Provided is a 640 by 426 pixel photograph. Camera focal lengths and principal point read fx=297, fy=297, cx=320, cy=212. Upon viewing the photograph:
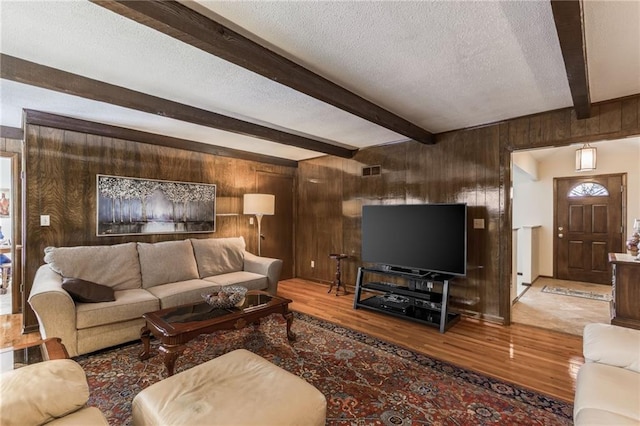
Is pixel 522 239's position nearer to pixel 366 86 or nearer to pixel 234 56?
pixel 366 86

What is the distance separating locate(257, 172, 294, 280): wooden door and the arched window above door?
5605 mm

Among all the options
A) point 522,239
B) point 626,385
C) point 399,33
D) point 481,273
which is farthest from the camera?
point 522,239

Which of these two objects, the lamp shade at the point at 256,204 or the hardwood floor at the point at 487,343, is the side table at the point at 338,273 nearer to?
the hardwood floor at the point at 487,343

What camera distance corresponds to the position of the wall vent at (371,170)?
4.66 meters

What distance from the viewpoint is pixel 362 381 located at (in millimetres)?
2262

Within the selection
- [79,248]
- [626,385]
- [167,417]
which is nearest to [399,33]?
[626,385]

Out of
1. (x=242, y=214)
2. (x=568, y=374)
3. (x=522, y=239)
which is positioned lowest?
(x=568, y=374)

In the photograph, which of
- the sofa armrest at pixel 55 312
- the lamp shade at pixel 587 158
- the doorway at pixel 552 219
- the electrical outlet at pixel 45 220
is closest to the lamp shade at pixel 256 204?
the electrical outlet at pixel 45 220

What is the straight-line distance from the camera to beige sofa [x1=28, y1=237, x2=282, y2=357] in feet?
8.26

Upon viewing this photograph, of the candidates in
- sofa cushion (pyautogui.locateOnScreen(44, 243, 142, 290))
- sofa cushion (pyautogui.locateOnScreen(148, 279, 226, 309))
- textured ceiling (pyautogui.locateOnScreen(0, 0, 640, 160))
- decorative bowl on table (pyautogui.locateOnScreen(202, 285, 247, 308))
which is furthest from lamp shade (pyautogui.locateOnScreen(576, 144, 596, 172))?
sofa cushion (pyautogui.locateOnScreen(44, 243, 142, 290))

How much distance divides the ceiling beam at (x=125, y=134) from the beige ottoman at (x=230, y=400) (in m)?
3.29

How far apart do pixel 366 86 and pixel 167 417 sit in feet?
8.50

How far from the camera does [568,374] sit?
93.6 inches

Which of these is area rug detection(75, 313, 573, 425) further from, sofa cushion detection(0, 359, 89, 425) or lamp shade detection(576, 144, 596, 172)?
lamp shade detection(576, 144, 596, 172)
